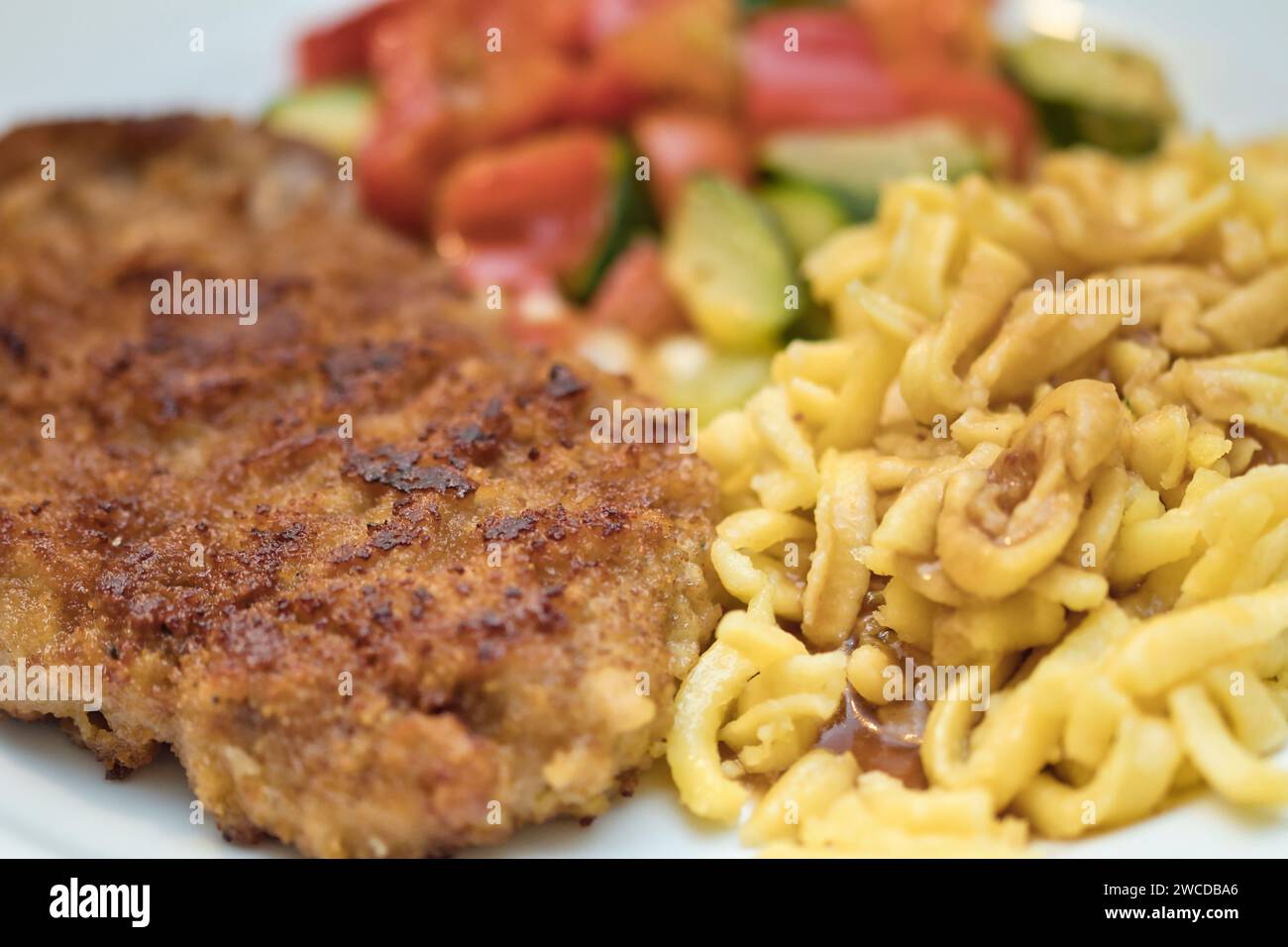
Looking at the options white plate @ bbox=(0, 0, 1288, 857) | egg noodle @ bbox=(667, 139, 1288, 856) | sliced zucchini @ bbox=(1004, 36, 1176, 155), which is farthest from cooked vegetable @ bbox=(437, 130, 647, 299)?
sliced zucchini @ bbox=(1004, 36, 1176, 155)

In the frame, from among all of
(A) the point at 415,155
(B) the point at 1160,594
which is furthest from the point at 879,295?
(A) the point at 415,155

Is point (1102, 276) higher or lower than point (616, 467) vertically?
higher

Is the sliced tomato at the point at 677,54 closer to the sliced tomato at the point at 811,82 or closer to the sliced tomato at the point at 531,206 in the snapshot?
the sliced tomato at the point at 811,82

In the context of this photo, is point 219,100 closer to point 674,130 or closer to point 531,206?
point 531,206

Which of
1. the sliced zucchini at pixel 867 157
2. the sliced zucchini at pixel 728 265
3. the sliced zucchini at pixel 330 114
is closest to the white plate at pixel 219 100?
the sliced zucchini at pixel 330 114
